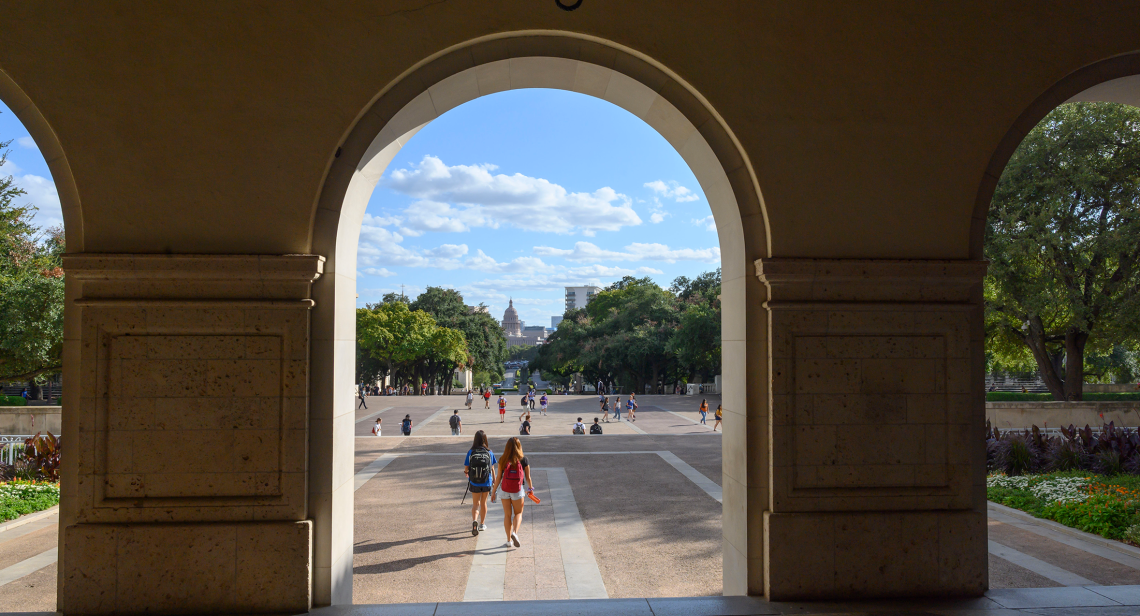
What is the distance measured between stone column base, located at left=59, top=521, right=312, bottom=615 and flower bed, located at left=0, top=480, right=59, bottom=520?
263 inches

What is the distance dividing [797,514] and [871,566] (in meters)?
0.74

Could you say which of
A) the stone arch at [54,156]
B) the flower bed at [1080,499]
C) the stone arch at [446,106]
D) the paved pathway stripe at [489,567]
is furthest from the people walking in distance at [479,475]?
the flower bed at [1080,499]

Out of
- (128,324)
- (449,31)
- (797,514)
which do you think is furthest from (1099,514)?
(128,324)

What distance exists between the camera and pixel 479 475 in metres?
8.89

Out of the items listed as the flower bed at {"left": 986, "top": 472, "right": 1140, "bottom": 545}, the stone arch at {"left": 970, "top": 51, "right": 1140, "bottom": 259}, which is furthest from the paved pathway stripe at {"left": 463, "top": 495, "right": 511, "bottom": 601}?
the flower bed at {"left": 986, "top": 472, "right": 1140, "bottom": 545}

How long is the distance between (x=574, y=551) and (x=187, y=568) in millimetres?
4621

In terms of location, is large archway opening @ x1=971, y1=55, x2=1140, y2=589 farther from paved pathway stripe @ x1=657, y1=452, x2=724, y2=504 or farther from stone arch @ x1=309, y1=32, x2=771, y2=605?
stone arch @ x1=309, y1=32, x2=771, y2=605

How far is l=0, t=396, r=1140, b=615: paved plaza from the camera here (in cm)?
654

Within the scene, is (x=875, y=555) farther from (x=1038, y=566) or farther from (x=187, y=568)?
(x=187, y=568)

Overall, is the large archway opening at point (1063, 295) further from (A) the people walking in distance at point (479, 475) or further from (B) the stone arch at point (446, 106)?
(A) the people walking in distance at point (479, 475)

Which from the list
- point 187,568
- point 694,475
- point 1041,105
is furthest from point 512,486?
point 1041,105

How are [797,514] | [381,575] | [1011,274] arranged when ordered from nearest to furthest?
[797,514] → [381,575] → [1011,274]

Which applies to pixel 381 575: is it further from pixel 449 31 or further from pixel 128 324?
pixel 449 31

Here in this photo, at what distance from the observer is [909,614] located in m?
4.78
